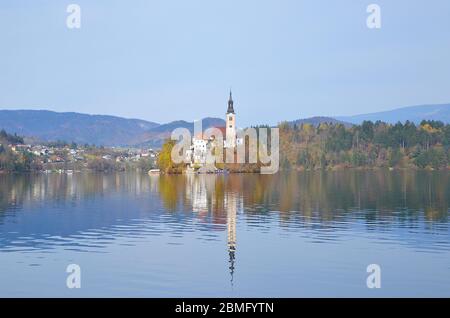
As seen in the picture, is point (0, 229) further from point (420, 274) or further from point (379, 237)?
point (420, 274)

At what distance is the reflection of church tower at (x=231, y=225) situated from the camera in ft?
93.0

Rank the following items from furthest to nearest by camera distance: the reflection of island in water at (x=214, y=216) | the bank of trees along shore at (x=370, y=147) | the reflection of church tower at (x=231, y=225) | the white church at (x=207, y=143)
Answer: the bank of trees along shore at (x=370, y=147) < the white church at (x=207, y=143) < the reflection of island in water at (x=214, y=216) < the reflection of church tower at (x=231, y=225)

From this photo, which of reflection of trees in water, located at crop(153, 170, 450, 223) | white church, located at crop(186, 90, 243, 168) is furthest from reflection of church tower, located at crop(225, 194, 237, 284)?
white church, located at crop(186, 90, 243, 168)

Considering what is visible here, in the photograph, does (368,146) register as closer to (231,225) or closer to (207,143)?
(207,143)

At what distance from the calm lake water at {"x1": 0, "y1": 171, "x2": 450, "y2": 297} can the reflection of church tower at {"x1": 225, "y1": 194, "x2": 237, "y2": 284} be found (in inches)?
2.8

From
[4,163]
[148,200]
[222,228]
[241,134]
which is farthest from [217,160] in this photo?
[222,228]

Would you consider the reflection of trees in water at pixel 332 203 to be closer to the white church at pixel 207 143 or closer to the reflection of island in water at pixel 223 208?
the reflection of island in water at pixel 223 208

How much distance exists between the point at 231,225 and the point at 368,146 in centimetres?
14578

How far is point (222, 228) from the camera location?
38.3m

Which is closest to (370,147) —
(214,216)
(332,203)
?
(332,203)

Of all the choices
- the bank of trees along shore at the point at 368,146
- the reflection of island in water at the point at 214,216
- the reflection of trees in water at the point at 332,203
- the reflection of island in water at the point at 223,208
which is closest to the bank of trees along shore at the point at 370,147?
the bank of trees along shore at the point at 368,146

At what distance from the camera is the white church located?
486ft

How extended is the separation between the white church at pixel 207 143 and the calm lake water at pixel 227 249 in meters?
94.4
